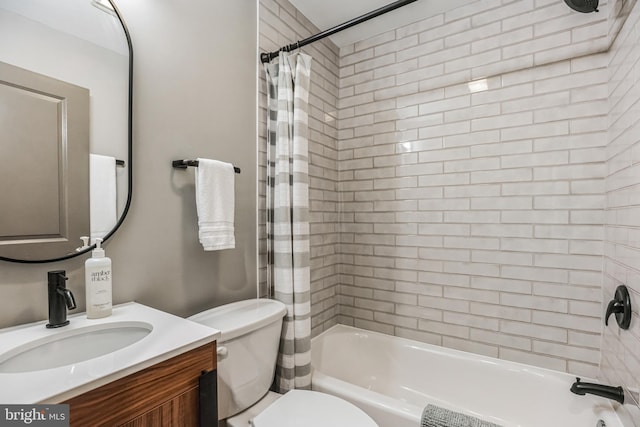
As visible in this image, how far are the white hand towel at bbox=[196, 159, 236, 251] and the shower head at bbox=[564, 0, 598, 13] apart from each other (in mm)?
1749

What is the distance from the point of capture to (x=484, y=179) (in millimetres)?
1865

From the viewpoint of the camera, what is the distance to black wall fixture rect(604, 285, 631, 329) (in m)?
1.19

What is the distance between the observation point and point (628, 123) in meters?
1.25

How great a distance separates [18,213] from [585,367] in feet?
8.29

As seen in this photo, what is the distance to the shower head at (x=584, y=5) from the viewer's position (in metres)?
1.42

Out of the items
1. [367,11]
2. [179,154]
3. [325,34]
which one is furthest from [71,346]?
[367,11]

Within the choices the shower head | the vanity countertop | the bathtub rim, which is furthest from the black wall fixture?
the vanity countertop

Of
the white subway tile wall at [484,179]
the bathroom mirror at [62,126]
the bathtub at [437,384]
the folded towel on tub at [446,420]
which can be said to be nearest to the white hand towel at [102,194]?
the bathroom mirror at [62,126]

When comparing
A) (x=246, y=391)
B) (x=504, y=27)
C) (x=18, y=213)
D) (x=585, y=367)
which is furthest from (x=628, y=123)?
(x=18, y=213)

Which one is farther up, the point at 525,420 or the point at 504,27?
the point at 504,27

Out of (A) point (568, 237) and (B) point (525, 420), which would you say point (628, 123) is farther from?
(B) point (525, 420)

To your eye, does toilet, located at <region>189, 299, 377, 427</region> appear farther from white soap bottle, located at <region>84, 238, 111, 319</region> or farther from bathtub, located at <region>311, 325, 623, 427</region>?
white soap bottle, located at <region>84, 238, 111, 319</region>

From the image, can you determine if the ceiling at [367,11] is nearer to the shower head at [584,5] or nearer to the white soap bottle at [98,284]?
the shower head at [584,5]

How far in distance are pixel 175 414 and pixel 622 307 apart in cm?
164
